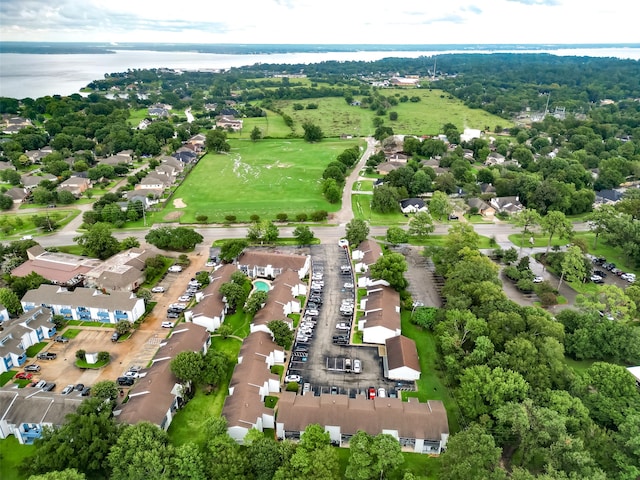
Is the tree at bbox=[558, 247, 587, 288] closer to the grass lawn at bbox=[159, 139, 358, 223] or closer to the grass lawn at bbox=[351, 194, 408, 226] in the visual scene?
the grass lawn at bbox=[351, 194, 408, 226]

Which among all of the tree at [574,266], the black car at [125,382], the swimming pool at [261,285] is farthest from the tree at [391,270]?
the black car at [125,382]

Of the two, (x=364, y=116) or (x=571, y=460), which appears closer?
(x=571, y=460)

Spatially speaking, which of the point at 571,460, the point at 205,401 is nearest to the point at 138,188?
the point at 205,401

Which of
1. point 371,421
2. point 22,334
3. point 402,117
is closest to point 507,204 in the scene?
point 371,421

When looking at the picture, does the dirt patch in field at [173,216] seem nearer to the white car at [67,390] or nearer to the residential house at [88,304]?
the residential house at [88,304]

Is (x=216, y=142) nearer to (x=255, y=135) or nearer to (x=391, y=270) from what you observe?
(x=255, y=135)

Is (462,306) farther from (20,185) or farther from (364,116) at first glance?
(364,116)
